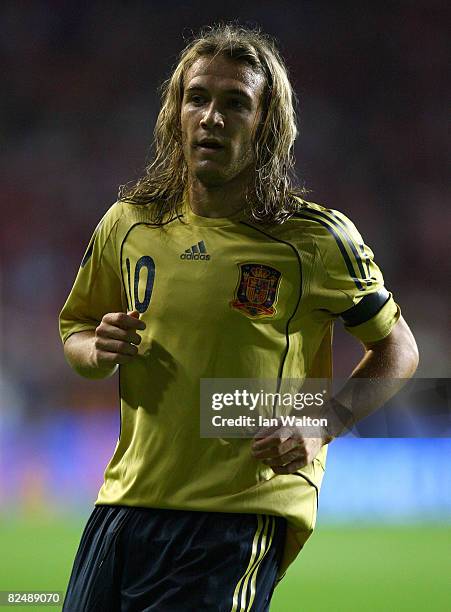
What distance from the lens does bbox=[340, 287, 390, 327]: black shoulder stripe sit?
166cm

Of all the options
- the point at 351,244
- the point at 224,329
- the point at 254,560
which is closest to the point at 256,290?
the point at 224,329

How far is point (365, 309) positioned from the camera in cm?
166

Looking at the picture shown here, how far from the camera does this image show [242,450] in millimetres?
1566

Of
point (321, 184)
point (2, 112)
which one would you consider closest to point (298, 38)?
point (321, 184)

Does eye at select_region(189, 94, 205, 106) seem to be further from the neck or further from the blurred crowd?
the blurred crowd

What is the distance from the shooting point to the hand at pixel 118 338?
1.51 metres

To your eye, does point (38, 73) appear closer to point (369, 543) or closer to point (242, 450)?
point (369, 543)

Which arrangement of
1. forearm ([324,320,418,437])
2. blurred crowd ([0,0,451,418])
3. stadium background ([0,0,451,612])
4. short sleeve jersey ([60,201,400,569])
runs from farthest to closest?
blurred crowd ([0,0,451,418])
stadium background ([0,0,451,612])
forearm ([324,320,418,437])
short sleeve jersey ([60,201,400,569])

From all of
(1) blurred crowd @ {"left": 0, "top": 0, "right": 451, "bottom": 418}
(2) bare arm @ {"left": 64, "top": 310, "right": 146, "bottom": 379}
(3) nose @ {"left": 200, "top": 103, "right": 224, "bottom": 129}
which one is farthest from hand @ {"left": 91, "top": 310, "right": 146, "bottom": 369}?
(1) blurred crowd @ {"left": 0, "top": 0, "right": 451, "bottom": 418}

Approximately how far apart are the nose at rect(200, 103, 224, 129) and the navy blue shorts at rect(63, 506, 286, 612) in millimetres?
651

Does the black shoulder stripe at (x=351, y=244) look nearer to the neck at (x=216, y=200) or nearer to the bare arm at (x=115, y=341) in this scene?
the neck at (x=216, y=200)

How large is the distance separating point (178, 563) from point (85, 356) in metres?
0.39

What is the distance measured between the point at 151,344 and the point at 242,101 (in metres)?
0.46

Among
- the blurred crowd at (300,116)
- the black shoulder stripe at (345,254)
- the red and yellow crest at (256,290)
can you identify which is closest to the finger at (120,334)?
the red and yellow crest at (256,290)
